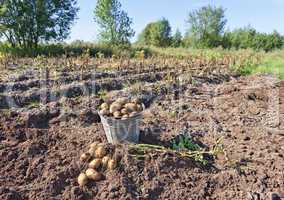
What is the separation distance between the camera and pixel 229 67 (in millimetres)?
10344

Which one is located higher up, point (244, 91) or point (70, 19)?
point (70, 19)

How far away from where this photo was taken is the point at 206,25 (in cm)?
3288

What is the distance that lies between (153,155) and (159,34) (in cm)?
2764

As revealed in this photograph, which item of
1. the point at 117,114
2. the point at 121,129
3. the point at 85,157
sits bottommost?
the point at 85,157

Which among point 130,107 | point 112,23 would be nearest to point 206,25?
point 112,23

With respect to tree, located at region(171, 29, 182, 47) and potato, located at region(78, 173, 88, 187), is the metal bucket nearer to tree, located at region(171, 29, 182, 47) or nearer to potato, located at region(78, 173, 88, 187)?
potato, located at region(78, 173, 88, 187)

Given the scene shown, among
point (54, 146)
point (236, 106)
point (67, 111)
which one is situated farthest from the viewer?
point (236, 106)

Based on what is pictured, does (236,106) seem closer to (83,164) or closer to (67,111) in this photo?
(67,111)

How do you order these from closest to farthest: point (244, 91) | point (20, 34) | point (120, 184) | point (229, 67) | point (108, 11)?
point (120, 184) → point (244, 91) → point (229, 67) → point (20, 34) → point (108, 11)

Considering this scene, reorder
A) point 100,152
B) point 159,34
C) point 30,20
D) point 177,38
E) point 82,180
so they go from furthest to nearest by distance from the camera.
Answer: point 177,38, point 159,34, point 30,20, point 100,152, point 82,180

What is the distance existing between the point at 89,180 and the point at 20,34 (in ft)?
43.9

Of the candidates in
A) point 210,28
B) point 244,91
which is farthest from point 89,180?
point 210,28

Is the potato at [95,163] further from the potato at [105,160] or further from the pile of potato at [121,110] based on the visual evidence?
the pile of potato at [121,110]

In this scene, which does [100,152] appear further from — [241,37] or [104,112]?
[241,37]
